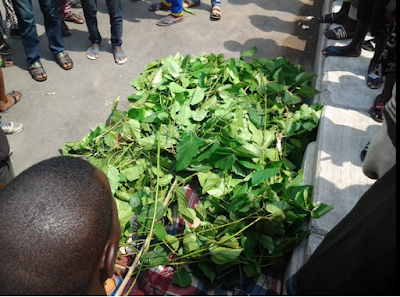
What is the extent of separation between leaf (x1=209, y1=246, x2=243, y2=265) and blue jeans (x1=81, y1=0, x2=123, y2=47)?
2.83 meters

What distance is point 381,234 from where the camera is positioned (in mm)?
1023

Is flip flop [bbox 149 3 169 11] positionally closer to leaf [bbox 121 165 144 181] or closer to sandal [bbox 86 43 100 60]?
sandal [bbox 86 43 100 60]

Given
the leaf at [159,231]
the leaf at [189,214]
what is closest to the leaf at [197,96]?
the leaf at [189,214]

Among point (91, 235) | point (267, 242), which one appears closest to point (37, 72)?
point (267, 242)

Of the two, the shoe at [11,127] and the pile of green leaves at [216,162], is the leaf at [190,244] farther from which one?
the shoe at [11,127]

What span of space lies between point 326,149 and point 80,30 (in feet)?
11.3

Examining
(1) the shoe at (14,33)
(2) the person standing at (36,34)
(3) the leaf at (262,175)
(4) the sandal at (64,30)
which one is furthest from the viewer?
(4) the sandal at (64,30)

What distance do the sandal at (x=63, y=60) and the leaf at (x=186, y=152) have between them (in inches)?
85.9

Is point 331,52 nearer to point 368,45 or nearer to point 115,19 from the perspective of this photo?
point 368,45

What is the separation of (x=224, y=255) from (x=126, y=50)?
3.01 meters

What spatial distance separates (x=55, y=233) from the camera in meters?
1.09

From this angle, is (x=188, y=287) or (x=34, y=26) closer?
(x=188, y=287)

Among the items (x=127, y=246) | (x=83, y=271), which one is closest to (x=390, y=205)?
(x=83, y=271)

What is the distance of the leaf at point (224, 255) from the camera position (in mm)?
1855
